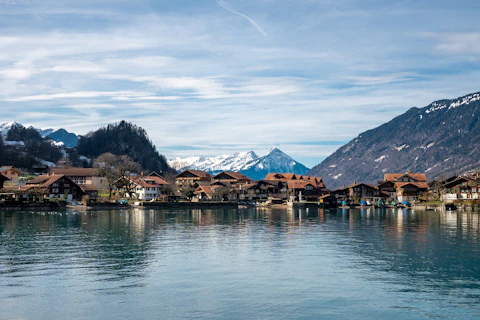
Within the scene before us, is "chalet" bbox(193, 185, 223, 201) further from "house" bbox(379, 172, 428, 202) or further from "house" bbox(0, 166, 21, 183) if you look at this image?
"house" bbox(379, 172, 428, 202)

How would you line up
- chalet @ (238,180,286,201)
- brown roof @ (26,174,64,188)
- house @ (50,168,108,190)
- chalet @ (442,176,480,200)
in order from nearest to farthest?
brown roof @ (26,174,64,188)
chalet @ (442,176,480,200)
house @ (50,168,108,190)
chalet @ (238,180,286,201)

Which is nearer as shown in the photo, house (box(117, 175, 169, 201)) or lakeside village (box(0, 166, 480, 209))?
lakeside village (box(0, 166, 480, 209))

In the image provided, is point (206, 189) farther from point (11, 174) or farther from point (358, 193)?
point (11, 174)

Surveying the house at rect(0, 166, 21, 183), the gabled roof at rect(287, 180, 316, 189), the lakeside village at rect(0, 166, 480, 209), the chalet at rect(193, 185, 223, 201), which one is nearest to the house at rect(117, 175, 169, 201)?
the lakeside village at rect(0, 166, 480, 209)

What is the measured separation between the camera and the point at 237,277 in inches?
1142

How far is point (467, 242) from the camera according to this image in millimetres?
45312

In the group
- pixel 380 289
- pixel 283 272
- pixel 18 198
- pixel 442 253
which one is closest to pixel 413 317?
pixel 380 289

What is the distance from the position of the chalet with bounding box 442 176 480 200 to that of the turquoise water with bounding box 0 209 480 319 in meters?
92.0

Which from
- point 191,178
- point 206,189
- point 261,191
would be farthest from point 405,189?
point 191,178

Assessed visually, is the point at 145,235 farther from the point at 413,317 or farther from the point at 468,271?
the point at 413,317

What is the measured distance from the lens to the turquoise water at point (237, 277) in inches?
881

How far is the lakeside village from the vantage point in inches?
4518

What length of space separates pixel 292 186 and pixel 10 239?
11668 cm

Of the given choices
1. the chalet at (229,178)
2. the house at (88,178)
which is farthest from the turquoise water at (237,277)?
the chalet at (229,178)
